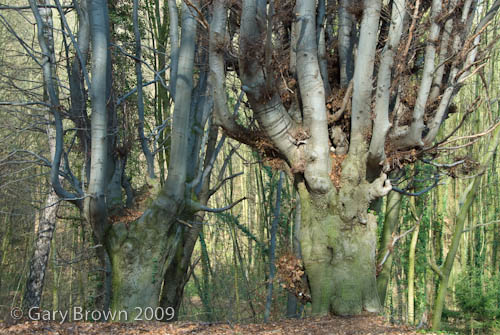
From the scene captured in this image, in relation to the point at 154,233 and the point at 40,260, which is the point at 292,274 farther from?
the point at 40,260

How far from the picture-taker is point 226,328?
4289mm

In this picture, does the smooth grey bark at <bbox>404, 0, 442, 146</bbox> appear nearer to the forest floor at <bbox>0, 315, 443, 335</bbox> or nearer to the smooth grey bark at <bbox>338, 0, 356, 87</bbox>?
the smooth grey bark at <bbox>338, 0, 356, 87</bbox>

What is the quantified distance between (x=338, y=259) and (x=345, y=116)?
165cm

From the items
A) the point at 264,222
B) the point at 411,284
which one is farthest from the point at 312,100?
the point at 264,222

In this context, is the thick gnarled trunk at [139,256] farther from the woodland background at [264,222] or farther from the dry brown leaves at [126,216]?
the woodland background at [264,222]

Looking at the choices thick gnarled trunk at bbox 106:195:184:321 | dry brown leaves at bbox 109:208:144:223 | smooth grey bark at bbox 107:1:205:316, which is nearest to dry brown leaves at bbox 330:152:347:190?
smooth grey bark at bbox 107:1:205:316

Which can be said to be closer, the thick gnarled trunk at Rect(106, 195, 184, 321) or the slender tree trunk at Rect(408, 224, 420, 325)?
the thick gnarled trunk at Rect(106, 195, 184, 321)

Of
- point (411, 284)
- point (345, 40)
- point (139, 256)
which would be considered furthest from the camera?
point (411, 284)

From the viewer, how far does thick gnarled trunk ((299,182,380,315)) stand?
4.52 metres

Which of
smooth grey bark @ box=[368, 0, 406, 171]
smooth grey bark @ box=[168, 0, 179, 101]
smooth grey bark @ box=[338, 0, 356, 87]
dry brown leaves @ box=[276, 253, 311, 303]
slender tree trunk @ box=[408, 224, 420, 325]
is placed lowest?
slender tree trunk @ box=[408, 224, 420, 325]

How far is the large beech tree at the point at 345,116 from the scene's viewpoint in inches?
176

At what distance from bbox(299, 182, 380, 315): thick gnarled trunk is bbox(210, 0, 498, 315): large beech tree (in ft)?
0.03

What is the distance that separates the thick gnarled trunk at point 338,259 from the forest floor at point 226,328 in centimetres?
19

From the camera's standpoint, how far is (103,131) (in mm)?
5238
